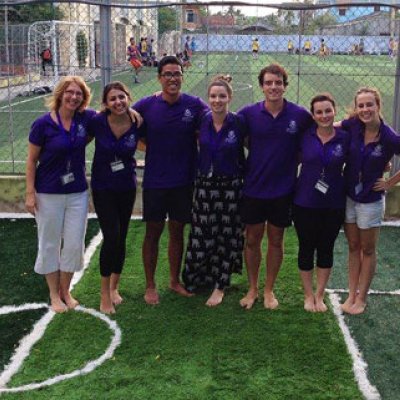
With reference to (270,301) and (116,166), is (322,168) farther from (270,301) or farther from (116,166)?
(116,166)

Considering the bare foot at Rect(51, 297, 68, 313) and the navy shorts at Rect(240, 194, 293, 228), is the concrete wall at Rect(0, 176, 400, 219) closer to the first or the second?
the bare foot at Rect(51, 297, 68, 313)

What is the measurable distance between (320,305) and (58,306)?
7.09ft

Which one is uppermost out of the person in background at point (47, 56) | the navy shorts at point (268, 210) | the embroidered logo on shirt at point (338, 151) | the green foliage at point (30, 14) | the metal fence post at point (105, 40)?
the green foliage at point (30, 14)

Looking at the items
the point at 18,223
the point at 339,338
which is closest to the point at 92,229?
the point at 18,223

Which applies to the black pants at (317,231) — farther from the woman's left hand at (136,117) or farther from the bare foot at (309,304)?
the woman's left hand at (136,117)

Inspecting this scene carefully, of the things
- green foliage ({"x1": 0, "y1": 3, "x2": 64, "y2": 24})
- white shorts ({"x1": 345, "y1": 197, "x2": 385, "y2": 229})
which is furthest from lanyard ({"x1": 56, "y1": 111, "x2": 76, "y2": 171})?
green foliage ({"x1": 0, "y1": 3, "x2": 64, "y2": 24})

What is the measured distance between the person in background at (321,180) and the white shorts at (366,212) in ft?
0.27

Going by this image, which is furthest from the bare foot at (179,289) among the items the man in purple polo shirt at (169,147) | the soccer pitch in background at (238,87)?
the soccer pitch in background at (238,87)

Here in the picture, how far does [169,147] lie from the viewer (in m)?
4.51

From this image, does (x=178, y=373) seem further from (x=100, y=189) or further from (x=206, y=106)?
(x=206, y=106)

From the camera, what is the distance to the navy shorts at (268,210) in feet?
14.8

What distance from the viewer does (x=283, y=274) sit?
18.1 feet

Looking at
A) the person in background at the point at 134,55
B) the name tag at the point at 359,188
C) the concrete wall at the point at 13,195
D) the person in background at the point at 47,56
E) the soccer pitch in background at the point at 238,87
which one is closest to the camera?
the name tag at the point at 359,188

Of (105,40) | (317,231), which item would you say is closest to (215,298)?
(317,231)
